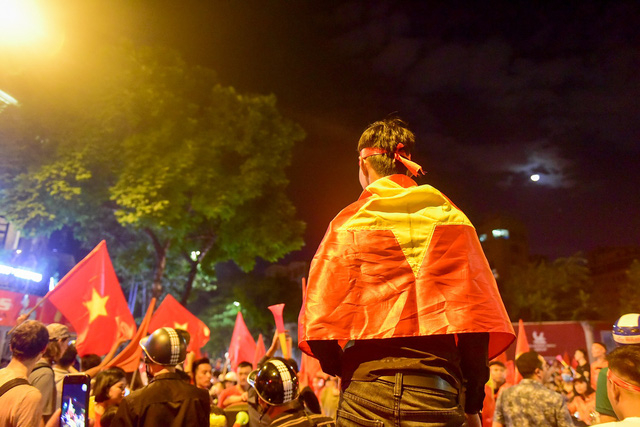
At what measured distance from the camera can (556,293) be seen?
40250 millimetres

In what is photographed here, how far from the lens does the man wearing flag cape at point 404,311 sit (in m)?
1.95

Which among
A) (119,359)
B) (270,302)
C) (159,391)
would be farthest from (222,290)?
(159,391)

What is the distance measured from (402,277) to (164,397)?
2.71 m

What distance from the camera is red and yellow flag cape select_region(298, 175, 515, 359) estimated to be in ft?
6.58

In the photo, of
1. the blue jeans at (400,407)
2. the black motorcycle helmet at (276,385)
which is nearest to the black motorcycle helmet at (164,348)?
the black motorcycle helmet at (276,385)

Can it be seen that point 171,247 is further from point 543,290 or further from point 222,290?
point 543,290

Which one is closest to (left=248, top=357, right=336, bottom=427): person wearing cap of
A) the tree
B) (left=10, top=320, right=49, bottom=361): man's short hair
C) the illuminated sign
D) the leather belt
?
(left=10, top=320, right=49, bottom=361): man's short hair

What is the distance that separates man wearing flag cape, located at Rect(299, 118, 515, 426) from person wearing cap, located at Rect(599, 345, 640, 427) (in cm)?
119

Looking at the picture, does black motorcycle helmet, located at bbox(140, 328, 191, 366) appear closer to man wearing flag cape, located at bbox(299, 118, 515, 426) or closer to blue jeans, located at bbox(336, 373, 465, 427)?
man wearing flag cape, located at bbox(299, 118, 515, 426)

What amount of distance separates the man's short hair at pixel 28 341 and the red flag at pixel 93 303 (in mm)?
4127

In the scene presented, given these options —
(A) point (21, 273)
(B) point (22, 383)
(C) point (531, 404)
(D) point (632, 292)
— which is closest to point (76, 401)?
(B) point (22, 383)

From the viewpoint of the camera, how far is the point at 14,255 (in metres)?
21.0

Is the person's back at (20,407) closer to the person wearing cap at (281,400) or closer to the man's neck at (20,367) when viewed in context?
the man's neck at (20,367)

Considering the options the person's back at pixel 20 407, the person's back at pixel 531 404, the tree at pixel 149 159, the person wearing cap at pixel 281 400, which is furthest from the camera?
the tree at pixel 149 159
